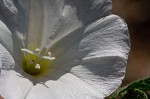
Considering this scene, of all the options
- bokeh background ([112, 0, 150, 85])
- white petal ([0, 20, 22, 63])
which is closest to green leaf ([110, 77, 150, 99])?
white petal ([0, 20, 22, 63])

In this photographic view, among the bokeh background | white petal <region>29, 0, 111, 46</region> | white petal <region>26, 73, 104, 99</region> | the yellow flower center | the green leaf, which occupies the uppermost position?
white petal <region>29, 0, 111, 46</region>

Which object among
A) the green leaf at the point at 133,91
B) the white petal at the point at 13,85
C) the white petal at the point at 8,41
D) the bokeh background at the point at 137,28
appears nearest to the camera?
the white petal at the point at 13,85

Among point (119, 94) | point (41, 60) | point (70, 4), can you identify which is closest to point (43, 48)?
point (41, 60)

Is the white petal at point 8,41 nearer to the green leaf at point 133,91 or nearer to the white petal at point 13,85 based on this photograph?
the white petal at point 13,85

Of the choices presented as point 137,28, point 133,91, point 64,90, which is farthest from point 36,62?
point 137,28

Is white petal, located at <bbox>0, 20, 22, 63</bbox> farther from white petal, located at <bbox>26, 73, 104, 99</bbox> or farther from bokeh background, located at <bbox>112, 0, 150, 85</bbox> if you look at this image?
bokeh background, located at <bbox>112, 0, 150, 85</bbox>

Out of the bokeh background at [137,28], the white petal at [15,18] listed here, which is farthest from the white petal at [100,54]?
the bokeh background at [137,28]
